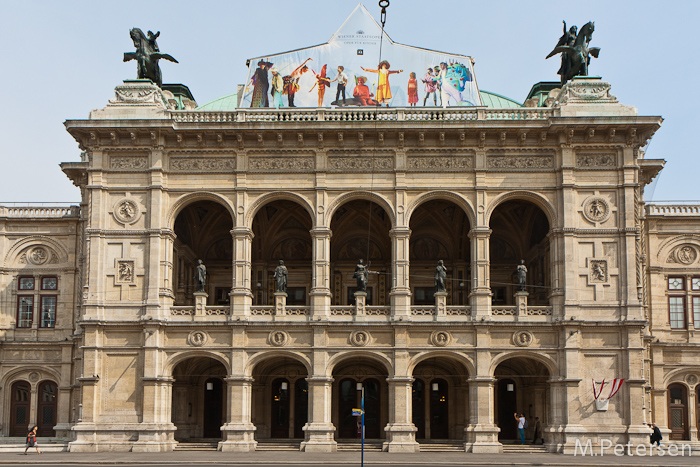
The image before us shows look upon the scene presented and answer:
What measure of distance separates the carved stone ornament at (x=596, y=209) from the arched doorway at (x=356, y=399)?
11832mm

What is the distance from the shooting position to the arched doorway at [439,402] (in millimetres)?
41312

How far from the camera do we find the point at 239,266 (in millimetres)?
37688

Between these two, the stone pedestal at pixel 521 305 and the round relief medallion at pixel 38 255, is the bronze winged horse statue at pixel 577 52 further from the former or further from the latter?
the round relief medallion at pixel 38 255

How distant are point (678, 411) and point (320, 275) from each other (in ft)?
64.8

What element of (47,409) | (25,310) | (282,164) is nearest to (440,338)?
(282,164)

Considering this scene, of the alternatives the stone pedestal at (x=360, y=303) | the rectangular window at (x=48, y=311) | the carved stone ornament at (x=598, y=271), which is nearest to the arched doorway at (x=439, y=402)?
the stone pedestal at (x=360, y=303)

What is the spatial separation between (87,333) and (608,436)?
2192 centimetres

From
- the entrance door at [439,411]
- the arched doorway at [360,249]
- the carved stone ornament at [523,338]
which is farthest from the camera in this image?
the arched doorway at [360,249]

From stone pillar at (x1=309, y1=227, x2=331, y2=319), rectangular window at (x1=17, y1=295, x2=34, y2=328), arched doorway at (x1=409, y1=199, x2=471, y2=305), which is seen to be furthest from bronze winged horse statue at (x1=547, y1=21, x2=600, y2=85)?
rectangular window at (x1=17, y1=295, x2=34, y2=328)

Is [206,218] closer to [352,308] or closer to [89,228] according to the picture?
[89,228]

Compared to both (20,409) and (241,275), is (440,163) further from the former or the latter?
(20,409)

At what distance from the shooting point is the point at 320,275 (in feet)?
123

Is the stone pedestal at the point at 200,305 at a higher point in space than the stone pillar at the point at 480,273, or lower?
lower

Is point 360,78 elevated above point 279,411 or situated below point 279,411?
above
